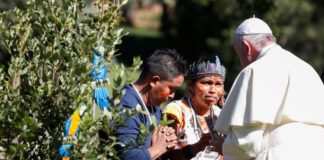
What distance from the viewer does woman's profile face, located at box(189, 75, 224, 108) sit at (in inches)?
278

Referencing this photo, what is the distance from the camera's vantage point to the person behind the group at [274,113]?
6.14m

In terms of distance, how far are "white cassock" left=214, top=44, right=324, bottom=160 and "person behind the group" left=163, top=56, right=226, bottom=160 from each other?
0.56 metres

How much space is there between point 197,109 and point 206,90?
0.50ft

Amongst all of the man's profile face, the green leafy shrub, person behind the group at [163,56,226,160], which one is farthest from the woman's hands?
the green leafy shrub

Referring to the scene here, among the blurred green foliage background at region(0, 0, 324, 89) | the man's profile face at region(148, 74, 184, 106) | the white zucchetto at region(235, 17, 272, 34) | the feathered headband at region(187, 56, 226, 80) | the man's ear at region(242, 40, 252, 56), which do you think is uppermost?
the blurred green foliage background at region(0, 0, 324, 89)

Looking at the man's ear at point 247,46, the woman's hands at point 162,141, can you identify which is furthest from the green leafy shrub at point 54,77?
the man's ear at point 247,46

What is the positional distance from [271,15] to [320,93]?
217 inches

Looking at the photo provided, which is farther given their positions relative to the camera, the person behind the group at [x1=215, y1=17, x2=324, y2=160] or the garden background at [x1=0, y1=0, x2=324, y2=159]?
the person behind the group at [x1=215, y1=17, x2=324, y2=160]

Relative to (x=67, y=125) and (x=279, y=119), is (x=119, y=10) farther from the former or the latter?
(x=279, y=119)

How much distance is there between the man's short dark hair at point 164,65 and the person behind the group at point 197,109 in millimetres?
322

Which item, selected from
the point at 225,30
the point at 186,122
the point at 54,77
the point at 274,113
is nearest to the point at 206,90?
the point at 186,122

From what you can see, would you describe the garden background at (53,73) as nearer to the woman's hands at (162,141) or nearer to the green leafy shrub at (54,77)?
the green leafy shrub at (54,77)

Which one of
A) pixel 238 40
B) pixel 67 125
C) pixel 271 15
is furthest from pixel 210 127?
pixel 271 15

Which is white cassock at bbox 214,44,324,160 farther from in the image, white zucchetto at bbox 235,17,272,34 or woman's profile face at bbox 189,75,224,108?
woman's profile face at bbox 189,75,224,108
